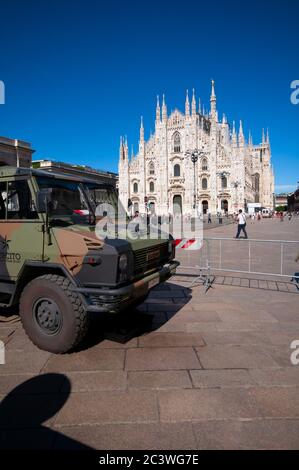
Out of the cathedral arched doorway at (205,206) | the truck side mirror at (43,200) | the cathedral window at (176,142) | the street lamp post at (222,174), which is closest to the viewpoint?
the truck side mirror at (43,200)

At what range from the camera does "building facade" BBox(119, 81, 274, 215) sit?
65.6 meters

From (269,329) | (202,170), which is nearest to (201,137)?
(202,170)

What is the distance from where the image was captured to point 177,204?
70.9m

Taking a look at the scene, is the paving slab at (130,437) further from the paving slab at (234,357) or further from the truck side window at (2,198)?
the truck side window at (2,198)

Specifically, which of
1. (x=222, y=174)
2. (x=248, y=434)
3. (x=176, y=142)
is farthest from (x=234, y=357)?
(x=176, y=142)

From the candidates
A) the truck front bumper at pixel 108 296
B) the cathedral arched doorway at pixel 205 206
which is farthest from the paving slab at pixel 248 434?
the cathedral arched doorway at pixel 205 206

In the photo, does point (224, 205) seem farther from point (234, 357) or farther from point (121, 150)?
point (234, 357)

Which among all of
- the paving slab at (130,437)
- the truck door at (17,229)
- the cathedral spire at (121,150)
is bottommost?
the paving slab at (130,437)

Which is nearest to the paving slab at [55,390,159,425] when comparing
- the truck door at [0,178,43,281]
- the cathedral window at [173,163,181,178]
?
the truck door at [0,178,43,281]

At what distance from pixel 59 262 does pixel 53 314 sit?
0.74m

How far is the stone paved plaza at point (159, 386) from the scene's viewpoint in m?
2.46

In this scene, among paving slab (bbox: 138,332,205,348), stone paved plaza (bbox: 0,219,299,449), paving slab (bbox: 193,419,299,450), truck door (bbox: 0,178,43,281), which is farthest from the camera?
paving slab (bbox: 138,332,205,348)

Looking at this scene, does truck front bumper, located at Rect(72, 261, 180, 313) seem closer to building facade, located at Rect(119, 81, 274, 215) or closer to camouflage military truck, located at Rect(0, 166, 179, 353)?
camouflage military truck, located at Rect(0, 166, 179, 353)
